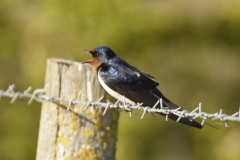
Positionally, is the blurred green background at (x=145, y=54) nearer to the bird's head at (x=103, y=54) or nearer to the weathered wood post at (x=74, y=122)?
the bird's head at (x=103, y=54)

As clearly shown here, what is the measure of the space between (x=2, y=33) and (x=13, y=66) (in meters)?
0.50

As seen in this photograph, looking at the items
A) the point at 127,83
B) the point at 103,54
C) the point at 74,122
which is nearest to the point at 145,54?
the point at 103,54

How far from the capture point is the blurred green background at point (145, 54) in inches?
257

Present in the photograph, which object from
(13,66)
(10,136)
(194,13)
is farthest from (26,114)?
(194,13)

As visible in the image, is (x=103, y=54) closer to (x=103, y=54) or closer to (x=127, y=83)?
(x=103, y=54)

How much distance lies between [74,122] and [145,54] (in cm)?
457

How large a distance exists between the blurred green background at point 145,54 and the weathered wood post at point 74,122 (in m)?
3.80

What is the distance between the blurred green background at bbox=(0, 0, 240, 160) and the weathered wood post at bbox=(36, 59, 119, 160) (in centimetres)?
380

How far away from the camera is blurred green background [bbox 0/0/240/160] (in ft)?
21.4

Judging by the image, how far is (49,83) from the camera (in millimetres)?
2484

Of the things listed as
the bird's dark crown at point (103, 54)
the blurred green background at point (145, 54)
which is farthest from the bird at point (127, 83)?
the blurred green background at point (145, 54)

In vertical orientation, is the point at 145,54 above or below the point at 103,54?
above

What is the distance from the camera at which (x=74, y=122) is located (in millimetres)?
2359

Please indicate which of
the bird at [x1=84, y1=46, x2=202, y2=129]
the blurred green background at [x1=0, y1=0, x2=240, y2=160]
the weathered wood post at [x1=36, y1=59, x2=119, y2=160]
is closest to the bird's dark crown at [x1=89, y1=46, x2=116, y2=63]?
the bird at [x1=84, y1=46, x2=202, y2=129]
